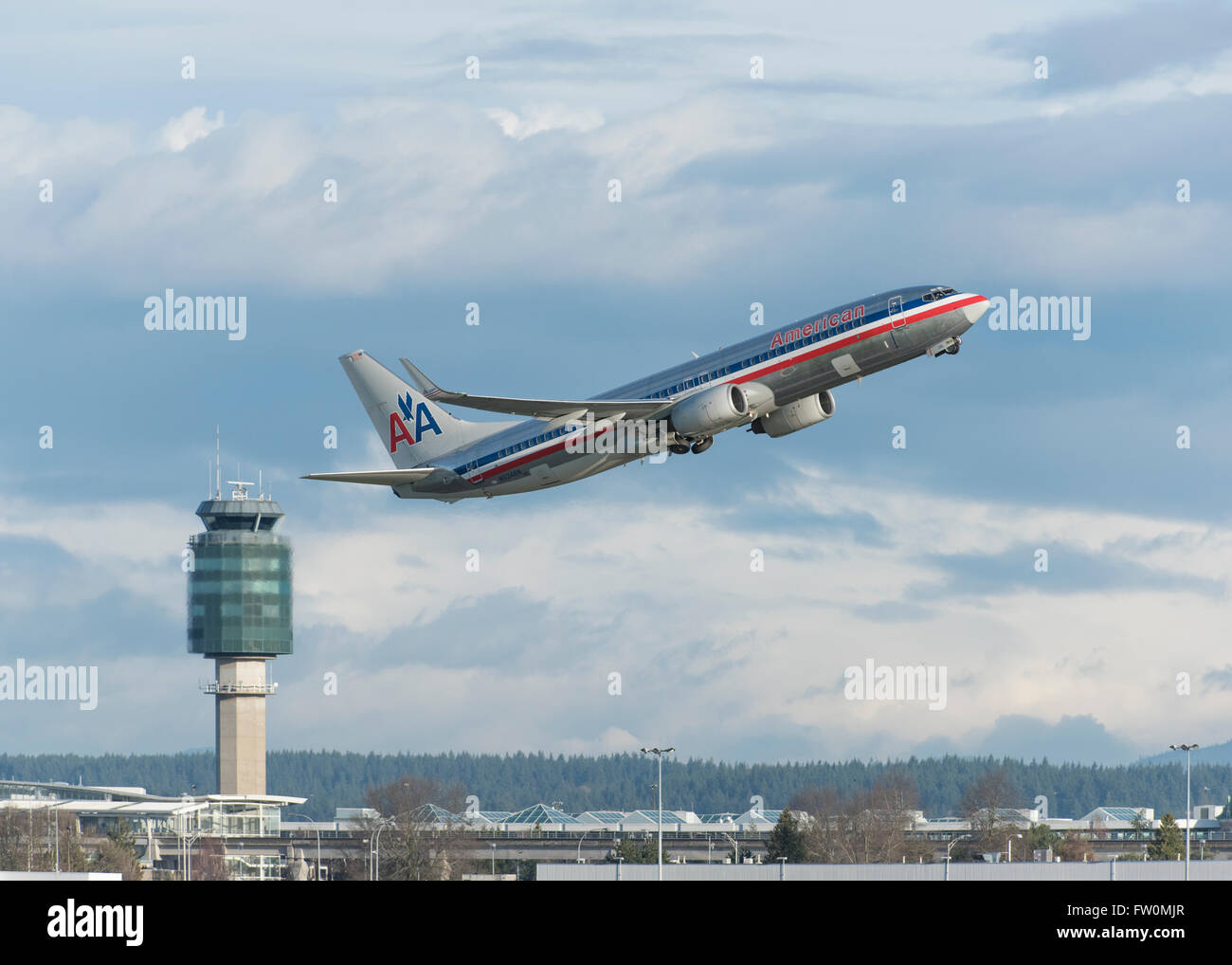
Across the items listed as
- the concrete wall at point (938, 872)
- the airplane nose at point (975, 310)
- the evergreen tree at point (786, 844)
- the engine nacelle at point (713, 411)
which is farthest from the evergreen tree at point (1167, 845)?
the airplane nose at point (975, 310)

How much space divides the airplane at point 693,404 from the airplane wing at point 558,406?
80mm

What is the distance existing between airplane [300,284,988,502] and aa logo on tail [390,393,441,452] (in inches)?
164

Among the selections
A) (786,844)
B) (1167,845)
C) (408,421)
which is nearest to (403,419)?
(408,421)

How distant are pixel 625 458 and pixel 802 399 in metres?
10.2

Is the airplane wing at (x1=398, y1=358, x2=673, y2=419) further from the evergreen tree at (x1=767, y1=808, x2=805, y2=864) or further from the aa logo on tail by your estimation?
the evergreen tree at (x1=767, y1=808, x2=805, y2=864)

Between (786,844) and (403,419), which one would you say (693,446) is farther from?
(786,844)

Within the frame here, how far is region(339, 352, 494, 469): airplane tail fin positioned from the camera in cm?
11469

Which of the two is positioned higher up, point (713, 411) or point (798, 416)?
point (798, 416)

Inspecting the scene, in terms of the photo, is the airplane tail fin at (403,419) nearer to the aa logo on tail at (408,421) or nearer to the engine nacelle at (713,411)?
the aa logo on tail at (408,421)

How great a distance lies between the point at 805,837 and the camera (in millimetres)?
192375

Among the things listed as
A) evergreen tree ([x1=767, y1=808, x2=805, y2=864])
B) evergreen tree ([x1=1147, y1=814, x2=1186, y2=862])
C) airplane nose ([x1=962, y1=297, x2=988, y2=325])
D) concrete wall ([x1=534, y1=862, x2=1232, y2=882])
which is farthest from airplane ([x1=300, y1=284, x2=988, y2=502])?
evergreen tree ([x1=1147, y1=814, x2=1186, y2=862])

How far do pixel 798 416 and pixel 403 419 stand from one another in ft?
107

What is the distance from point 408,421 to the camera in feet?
395
